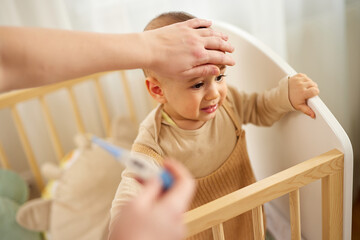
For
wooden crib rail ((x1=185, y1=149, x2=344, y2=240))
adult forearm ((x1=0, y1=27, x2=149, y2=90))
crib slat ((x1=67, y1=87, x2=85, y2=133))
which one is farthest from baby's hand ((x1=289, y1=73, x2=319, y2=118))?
crib slat ((x1=67, y1=87, x2=85, y2=133))

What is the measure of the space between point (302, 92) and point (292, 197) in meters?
0.23

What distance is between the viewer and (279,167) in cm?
97

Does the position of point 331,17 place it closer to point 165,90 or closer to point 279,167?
point 279,167

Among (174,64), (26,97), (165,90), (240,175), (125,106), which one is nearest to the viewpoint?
(174,64)

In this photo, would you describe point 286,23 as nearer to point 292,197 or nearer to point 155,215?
point 292,197

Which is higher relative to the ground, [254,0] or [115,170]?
[254,0]

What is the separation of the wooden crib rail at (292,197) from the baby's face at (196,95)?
0.20m

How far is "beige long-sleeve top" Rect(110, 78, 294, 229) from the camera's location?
813mm

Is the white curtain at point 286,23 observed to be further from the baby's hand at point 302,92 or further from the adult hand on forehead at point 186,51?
the adult hand on forehead at point 186,51

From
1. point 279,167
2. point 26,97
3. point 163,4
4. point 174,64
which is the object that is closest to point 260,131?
point 279,167

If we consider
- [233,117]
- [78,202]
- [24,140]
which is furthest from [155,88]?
[24,140]

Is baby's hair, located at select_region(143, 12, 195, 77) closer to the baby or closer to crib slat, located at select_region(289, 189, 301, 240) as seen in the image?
the baby

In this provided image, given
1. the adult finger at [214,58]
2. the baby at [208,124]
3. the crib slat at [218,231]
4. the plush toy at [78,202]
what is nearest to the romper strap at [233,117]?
the baby at [208,124]

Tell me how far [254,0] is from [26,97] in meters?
0.88
